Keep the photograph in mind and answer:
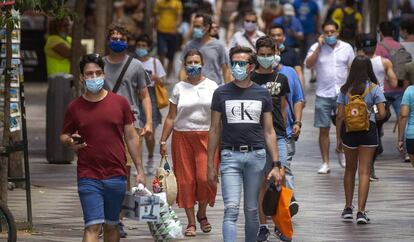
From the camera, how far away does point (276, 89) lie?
46.0ft

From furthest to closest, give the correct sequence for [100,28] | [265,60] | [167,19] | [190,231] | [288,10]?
[167,19] < [288,10] < [100,28] < [190,231] < [265,60]

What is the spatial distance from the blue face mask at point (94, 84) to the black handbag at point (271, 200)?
5.91 ft

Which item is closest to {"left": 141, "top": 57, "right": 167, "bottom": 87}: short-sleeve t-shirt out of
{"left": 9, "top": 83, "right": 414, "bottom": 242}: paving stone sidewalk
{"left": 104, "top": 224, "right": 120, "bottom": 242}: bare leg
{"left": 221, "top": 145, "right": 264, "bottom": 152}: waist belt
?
{"left": 9, "top": 83, "right": 414, "bottom": 242}: paving stone sidewalk

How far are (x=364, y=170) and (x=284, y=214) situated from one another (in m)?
2.57

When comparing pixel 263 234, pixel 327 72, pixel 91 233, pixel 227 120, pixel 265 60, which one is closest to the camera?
pixel 91 233

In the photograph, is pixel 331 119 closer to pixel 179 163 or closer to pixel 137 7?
pixel 179 163

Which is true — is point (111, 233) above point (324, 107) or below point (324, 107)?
above

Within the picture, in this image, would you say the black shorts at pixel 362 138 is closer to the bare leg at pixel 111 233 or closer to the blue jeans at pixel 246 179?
the blue jeans at pixel 246 179

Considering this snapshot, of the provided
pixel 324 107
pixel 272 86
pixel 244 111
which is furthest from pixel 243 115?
pixel 324 107

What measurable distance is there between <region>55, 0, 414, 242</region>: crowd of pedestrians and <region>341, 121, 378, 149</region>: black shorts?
0.04ft

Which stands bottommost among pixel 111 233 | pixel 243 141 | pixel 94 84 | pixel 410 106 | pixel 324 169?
pixel 324 169

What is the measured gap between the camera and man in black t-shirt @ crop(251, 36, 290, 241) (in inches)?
539

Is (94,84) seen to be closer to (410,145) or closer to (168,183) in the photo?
(168,183)

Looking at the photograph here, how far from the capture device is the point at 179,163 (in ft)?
47.0
